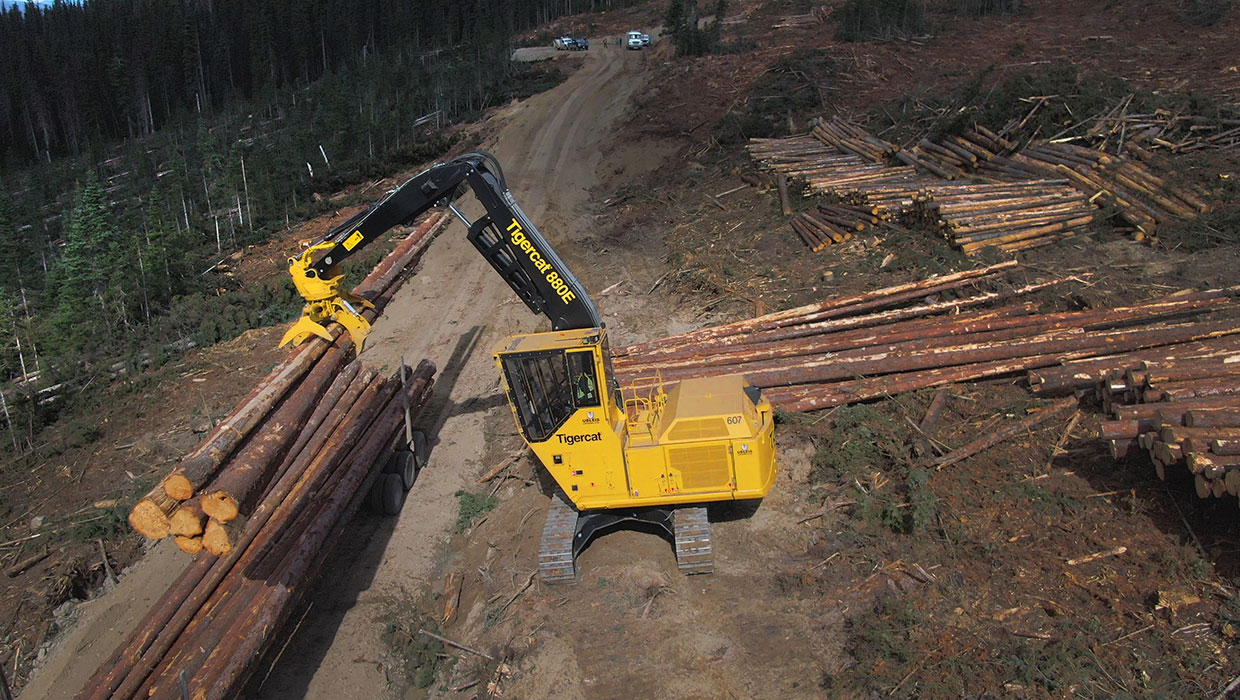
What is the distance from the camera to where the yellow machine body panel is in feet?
35.6

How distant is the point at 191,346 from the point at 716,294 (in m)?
13.2

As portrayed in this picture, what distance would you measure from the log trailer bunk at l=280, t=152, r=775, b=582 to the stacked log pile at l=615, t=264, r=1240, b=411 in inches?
106

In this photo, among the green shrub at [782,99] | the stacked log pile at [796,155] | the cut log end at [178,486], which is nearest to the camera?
the cut log end at [178,486]

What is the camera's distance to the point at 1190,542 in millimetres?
9375

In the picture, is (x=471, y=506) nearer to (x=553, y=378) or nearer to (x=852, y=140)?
(x=553, y=378)

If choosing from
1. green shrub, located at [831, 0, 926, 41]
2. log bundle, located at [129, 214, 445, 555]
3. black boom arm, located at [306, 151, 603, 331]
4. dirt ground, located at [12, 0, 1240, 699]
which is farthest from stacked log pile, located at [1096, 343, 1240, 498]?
green shrub, located at [831, 0, 926, 41]

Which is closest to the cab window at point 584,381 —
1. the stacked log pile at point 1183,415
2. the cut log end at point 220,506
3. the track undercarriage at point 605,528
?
the track undercarriage at point 605,528

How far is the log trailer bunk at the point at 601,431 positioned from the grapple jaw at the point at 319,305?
15mm

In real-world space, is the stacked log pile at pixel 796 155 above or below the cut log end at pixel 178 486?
above

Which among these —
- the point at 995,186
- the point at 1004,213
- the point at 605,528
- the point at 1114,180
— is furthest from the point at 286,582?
the point at 1114,180

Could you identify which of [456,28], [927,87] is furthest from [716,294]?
[456,28]

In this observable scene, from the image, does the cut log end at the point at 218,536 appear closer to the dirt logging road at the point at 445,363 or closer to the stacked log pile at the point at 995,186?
the dirt logging road at the point at 445,363

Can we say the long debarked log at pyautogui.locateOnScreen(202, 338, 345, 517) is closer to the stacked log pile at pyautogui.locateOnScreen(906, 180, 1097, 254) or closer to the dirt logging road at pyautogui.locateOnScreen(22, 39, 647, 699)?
the dirt logging road at pyautogui.locateOnScreen(22, 39, 647, 699)

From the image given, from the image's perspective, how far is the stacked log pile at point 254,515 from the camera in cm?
878
